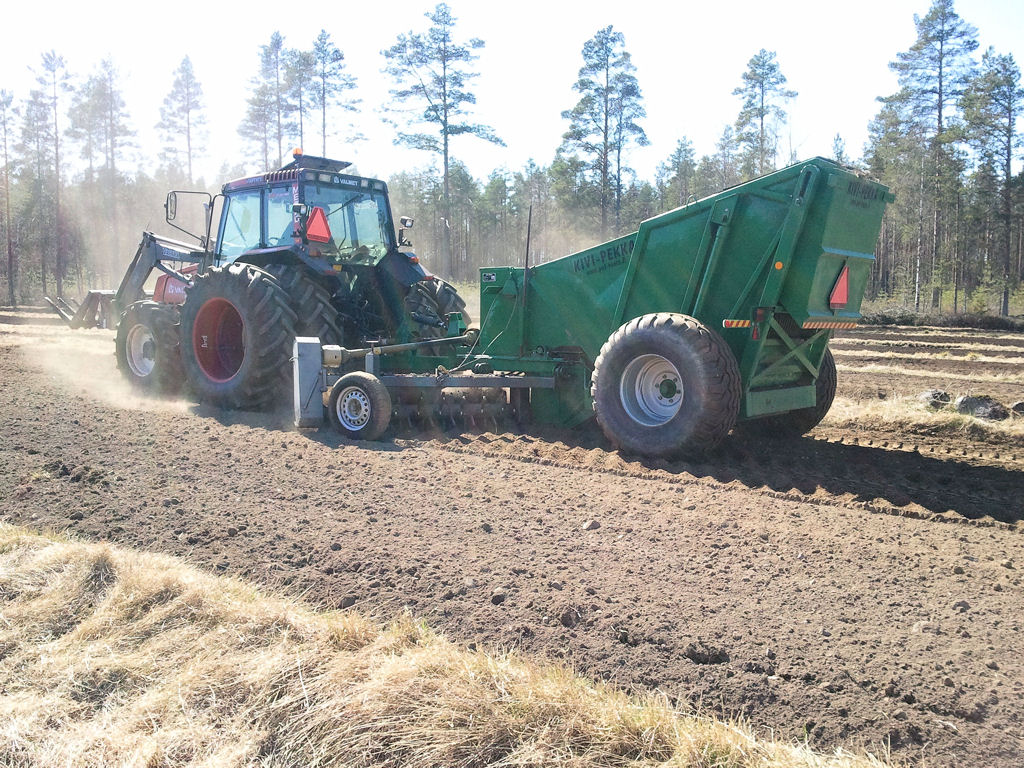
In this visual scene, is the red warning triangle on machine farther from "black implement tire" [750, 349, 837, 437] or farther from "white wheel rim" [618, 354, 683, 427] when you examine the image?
"white wheel rim" [618, 354, 683, 427]

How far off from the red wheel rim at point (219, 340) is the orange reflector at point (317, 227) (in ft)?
4.11

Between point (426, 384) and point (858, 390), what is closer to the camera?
point (426, 384)

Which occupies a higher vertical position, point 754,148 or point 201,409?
point 754,148

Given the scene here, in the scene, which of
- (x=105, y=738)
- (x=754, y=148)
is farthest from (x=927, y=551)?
(x=754, y=148)

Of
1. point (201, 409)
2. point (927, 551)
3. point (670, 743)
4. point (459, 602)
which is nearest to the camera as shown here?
point (670, 743)

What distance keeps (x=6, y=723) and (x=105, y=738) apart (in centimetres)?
40

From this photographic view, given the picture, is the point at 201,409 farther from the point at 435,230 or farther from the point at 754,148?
the point at 435,230

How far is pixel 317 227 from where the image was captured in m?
9.23

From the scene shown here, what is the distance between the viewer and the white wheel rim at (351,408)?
308 inches

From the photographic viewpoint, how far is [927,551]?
4.35 m

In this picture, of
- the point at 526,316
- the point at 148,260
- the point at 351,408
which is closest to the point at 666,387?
the point at 526,316

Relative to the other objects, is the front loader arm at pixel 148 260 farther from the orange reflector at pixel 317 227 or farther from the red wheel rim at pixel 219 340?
the orange reflector at pixel 317 227

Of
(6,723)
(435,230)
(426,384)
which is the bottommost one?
(6,723)

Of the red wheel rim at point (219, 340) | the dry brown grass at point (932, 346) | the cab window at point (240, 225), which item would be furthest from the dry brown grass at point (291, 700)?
Answer: the dry brown grass at point (932, 346)
